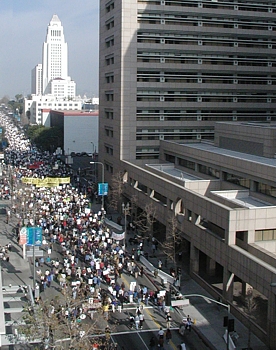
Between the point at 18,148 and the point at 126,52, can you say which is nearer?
the point at 126,52

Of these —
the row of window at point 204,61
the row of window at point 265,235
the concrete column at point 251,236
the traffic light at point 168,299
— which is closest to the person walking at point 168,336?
the traffic light at point 168,299

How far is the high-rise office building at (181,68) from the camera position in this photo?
64188 mm

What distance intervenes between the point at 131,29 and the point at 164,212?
25.0 m

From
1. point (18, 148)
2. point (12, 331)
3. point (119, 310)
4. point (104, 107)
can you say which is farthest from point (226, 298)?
point (18, 148)

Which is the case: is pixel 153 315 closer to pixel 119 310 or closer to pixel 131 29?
pixel 119 310

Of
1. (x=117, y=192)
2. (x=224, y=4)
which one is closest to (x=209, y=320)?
(x=117, y=192)

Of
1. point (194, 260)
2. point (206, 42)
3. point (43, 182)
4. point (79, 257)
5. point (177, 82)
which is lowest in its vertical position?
point (79, 257)

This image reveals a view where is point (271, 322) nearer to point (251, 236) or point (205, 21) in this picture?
point (251, 236)

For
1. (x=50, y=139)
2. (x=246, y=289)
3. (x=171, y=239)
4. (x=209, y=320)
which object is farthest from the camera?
(x=50, y=139)

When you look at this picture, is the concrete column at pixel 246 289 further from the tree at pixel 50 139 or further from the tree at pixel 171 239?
the tree at pixel 50 139

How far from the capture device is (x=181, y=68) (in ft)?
215

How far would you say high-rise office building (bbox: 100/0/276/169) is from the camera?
211 feet

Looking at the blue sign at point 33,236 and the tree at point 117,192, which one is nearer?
the blue sign at point 33,236

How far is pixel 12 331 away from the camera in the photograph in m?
29.3
